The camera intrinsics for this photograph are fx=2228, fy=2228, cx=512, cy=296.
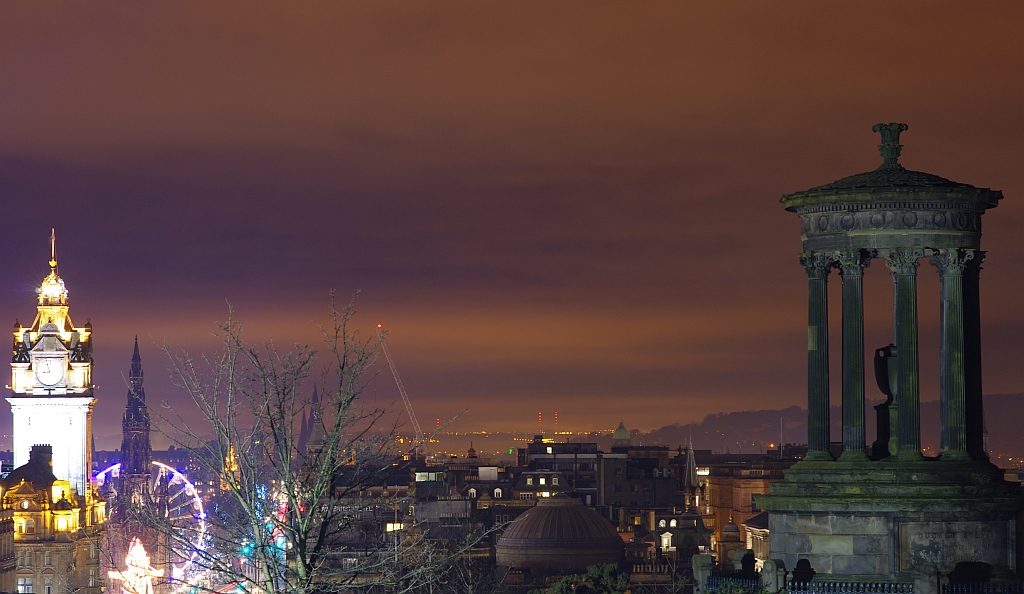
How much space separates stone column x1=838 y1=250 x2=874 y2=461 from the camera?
45.8m

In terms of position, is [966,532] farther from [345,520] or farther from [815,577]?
[345,520]

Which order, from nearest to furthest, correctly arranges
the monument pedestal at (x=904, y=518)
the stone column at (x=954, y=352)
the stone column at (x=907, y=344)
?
the monument pedestal at (x=904, y=518)
the stone column at (x=907, y=344)
the stone column at (x=954, y=352)

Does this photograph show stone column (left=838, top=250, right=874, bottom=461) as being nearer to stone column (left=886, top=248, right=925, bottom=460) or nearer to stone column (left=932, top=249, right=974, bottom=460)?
stone column (left=886, top=248, right=925, bottom=460)

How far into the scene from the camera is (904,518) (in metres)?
45.3

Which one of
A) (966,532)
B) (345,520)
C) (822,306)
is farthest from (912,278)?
(345,520)

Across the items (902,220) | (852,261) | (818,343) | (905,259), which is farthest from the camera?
(818,343)

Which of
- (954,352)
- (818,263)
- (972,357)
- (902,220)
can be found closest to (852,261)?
(818,263)

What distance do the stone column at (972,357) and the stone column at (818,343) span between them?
2.87 m

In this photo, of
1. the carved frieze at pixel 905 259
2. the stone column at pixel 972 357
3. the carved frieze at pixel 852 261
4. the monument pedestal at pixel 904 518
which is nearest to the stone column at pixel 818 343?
the carved frieze at pixel 852 261

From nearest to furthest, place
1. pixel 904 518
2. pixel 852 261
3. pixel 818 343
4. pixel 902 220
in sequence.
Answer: pixel 904 518
pixel 902 220
pixel 852 261
pixel 818 343

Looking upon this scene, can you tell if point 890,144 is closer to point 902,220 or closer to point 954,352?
point 902,220

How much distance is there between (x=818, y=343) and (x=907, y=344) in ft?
6.24

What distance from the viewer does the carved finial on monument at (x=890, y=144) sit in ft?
157

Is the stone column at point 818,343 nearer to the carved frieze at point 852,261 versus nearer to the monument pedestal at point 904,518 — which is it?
the carved frieze at point 852,261
